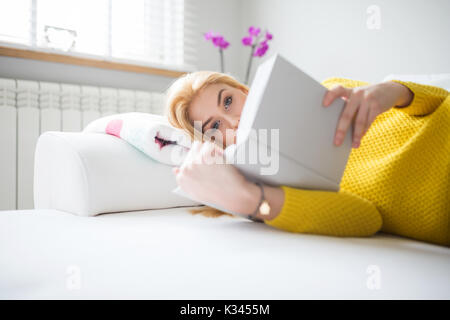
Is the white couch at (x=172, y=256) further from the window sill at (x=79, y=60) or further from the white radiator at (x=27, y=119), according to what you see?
the window sill at (x=79, y=60)

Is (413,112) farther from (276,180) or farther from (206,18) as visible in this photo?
(206,18)

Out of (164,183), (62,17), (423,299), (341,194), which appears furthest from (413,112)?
(62,17)

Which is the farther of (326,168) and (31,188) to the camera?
(31,188)

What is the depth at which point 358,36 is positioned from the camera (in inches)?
70.9

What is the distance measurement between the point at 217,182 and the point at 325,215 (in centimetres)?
21

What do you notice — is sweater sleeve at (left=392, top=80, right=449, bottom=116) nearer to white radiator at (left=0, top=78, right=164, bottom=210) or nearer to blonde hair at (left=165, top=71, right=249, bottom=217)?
blonde hair at (left=165, top=71, right=249, bottom=217)

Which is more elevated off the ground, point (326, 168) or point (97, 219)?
point (326, 168)

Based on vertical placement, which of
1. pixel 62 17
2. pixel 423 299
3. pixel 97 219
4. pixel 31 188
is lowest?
pixel 31 188

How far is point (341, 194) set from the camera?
2.24ft

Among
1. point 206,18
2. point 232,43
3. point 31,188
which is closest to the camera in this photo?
point 31,188

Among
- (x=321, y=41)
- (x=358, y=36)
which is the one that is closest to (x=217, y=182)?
(x=358, y=36)

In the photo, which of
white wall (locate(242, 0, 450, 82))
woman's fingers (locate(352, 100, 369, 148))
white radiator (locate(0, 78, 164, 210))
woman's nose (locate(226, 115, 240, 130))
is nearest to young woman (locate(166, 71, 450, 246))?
woman's fingers (locate(352, 100, 369, 148))

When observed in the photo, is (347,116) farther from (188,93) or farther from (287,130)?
(188,93)
